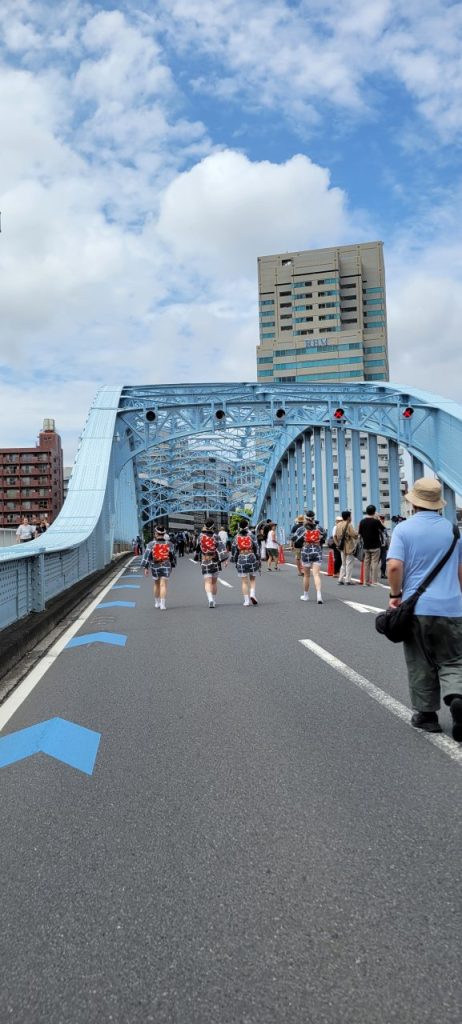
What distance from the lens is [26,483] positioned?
11750 centimetres

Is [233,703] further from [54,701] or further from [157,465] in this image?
[157,465]

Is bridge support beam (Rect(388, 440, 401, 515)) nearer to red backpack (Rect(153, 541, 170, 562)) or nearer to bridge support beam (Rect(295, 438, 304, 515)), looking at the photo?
bridge support beam (Rect(295, 438, 304, 515))

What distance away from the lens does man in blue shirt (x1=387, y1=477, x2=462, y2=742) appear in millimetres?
4707

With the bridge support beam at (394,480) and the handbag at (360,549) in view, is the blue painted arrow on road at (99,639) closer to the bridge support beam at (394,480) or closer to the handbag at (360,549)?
the handbag at (360,549)

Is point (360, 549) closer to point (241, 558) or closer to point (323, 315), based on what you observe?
point (241, 558)

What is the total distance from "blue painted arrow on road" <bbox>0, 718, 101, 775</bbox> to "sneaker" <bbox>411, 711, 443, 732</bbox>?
2.12m

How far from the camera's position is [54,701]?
6.15 metres

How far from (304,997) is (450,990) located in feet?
1.39

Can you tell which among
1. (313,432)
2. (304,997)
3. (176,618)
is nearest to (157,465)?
(313,432)

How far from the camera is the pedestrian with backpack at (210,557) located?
1351 cm

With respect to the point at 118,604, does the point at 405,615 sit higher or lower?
higher

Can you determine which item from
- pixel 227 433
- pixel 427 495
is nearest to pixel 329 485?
pixel 227 433

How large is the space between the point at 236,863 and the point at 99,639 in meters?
6.95

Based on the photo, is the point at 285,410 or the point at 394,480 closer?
the point at 394,480
